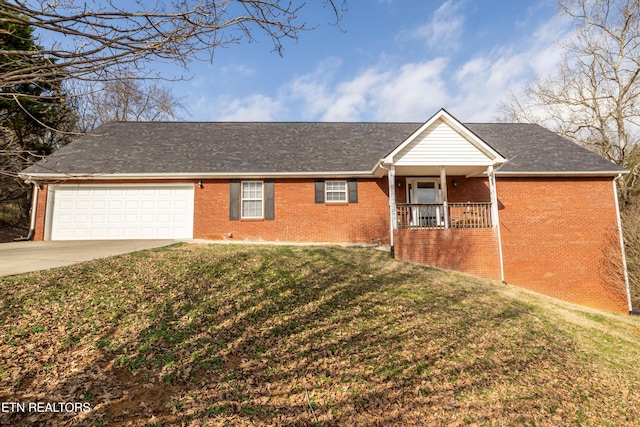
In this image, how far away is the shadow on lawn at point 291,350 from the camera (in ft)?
11.5

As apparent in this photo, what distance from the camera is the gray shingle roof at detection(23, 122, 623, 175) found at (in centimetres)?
1329

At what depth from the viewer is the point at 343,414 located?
3562 mm

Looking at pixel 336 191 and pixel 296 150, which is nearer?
pixel 336 191

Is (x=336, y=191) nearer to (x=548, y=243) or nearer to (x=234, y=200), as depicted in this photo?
(x=234, y=200)

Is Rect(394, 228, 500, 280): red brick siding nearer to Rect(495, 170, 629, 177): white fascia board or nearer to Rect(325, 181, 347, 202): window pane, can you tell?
Rect(325, 181, 347, 202): window pane

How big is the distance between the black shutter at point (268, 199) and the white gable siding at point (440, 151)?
505 cm

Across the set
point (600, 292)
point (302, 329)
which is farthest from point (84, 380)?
point (600, 292)

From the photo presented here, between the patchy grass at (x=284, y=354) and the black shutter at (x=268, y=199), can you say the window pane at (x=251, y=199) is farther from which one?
the patchy grass at (x=284, y=354)

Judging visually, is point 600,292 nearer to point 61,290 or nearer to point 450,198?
point 450,198

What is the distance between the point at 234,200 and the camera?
13.3 metres

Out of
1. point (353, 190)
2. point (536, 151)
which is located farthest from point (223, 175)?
point (536, 151)

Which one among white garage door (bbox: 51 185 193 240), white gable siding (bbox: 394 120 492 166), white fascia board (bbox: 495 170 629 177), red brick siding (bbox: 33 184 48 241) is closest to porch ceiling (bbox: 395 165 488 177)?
white gable siding (bbox: 394 120 492 166)

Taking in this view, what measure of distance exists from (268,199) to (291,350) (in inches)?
362

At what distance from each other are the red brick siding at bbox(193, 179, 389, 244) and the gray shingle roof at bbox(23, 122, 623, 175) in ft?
2.81
